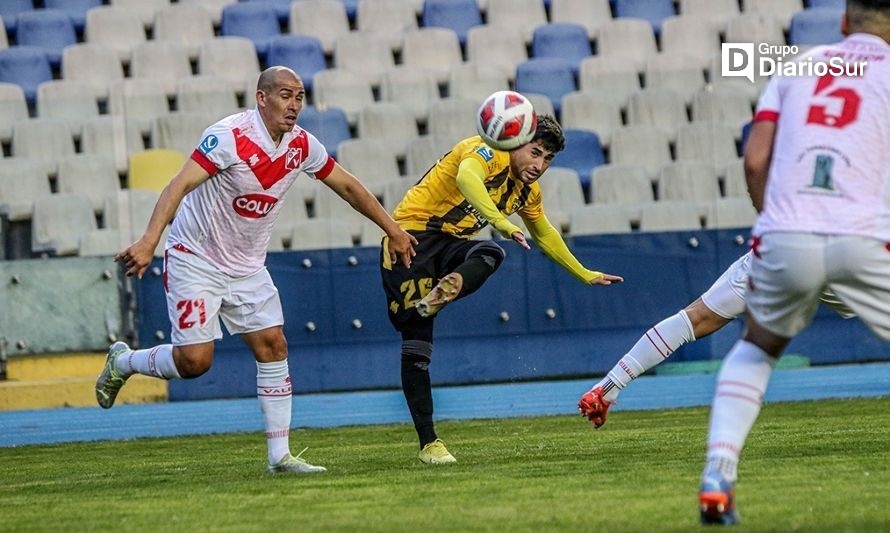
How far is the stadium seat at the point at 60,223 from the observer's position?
15.1 metres

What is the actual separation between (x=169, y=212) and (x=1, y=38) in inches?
461

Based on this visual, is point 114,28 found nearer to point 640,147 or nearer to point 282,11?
point 282,11

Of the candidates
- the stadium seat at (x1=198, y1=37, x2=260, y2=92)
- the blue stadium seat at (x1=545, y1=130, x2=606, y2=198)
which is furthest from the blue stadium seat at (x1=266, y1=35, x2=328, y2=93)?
the blue stadium seat at (x1=545, y1=130, x2=606, y2=198)

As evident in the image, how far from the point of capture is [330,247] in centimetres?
1527

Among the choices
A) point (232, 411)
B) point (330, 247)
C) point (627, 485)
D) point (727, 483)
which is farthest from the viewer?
point (330, 247)

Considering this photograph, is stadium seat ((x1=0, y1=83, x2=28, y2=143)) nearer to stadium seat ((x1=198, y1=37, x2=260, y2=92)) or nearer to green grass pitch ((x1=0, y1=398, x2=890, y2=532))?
stadium seat ((x1=198, y1=37, x2=260, y2=92))

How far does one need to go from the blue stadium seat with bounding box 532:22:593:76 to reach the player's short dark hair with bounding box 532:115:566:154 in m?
9.80

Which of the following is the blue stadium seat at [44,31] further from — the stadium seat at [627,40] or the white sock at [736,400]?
the white sock at [736,400]

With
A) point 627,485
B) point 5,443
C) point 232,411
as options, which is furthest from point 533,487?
point 232,411

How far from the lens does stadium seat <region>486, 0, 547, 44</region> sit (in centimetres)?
1906

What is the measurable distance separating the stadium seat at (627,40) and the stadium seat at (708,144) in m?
2.46

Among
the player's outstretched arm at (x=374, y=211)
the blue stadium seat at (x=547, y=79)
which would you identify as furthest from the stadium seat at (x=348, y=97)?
the player's outstretched arm at (x=374, y=211)

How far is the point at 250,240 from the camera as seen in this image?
8.44 metres

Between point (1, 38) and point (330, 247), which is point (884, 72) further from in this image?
point (1, 38)
